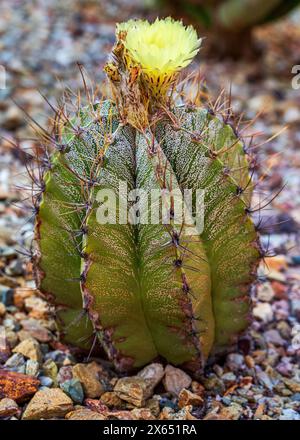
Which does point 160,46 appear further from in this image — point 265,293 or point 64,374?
point 265,293

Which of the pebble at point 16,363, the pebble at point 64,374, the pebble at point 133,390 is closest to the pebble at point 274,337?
the pebble at point 133,390

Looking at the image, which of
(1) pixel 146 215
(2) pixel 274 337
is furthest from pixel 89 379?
(2) pixel 274 337

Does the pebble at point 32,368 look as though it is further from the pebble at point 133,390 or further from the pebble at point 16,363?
the pebble at point 133,390

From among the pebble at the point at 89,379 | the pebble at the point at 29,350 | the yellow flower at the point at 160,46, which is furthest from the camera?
the pebble at the point at 29,350

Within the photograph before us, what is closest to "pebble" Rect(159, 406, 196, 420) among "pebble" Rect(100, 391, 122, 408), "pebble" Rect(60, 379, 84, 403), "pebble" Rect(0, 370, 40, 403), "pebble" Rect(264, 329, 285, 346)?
"pebble" Rect(100, 391, 122, 408)

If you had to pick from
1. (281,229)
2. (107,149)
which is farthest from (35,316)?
(281,229)

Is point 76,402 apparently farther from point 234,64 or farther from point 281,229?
point 234,64
